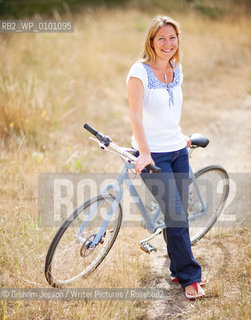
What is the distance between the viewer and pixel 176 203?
275cm

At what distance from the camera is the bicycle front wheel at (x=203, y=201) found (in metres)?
3.48

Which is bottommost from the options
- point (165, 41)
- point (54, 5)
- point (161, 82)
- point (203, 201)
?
point (203, 201)

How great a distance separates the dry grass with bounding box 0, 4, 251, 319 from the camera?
9.50ft

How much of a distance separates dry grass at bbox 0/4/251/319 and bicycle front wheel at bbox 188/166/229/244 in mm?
228

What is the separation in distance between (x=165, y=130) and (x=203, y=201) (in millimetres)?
1257

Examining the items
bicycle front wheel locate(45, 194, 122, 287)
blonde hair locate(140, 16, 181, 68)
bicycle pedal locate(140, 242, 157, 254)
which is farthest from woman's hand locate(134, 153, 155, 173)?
bicycle pedal locate(140, 242, 157, 254)

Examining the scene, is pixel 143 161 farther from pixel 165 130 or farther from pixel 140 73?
pixel 140 73

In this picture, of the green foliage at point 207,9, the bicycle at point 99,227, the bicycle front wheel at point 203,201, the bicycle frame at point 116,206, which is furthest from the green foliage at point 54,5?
the bicycle frame at point 116,206

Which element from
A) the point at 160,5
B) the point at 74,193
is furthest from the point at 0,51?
the point at 160,5

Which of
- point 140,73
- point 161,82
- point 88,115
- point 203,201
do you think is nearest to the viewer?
point 140,73

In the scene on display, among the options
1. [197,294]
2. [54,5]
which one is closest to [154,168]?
[197,294]

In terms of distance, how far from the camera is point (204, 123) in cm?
648

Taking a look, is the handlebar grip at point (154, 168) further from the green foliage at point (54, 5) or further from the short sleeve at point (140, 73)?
the green foliage at point (54, 5)

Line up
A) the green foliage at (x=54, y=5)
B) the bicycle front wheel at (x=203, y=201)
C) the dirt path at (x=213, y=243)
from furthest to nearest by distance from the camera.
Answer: the green foliage at (x=54, y=5)
the bicycle front wheel at (x=203, y=201)
the dirt path at (x=213, y=243)
